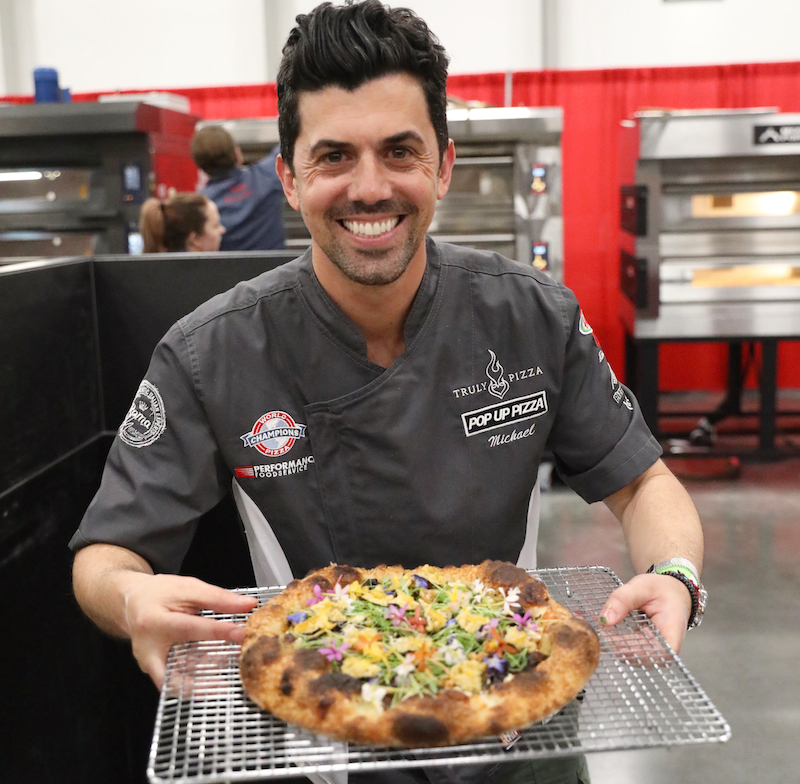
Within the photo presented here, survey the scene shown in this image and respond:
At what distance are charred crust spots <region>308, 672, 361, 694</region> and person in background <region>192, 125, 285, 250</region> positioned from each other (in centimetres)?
381

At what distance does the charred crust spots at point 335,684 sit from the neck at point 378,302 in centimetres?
63

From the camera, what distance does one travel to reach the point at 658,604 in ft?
4.16

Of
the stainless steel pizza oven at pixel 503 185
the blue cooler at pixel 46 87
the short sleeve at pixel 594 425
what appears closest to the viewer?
the short sleeve at pixel 594 425

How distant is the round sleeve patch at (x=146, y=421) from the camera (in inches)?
60.9

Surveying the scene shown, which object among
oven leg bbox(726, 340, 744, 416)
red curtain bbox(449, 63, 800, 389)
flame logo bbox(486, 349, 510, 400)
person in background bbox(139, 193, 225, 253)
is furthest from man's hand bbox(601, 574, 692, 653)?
red curtain bbox(449, 63, 800, 389)

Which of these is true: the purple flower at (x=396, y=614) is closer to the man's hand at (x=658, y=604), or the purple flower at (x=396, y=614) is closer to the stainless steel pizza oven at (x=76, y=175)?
the man's hand at (x=658, y=604)

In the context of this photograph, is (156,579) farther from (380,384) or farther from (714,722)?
(714,722)

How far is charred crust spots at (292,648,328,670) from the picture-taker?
1.17m

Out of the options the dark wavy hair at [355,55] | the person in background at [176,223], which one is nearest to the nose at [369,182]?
the dark wavy hair at [355,55]

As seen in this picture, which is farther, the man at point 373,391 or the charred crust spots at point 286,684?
the man at point 373,391

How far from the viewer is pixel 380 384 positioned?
1.56 meters

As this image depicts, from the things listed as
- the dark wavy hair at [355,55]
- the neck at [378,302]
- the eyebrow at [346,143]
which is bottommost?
the neck at [378,302]

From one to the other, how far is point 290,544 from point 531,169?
12.4 ft

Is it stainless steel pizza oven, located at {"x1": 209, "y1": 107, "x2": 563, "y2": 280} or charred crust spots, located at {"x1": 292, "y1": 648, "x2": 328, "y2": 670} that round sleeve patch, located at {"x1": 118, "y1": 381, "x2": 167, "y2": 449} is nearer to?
charred crust spots, located at {"x1": 292, "y1": 648, "x2": 328, "y2": 670}
